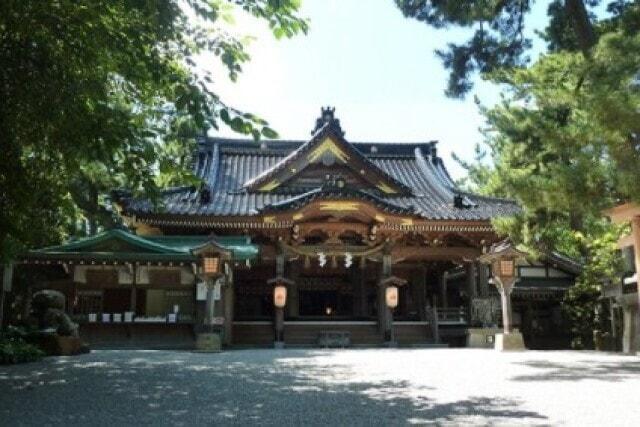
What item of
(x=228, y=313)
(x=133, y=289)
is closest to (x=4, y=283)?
(x=133, y=289)

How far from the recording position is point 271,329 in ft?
56.1

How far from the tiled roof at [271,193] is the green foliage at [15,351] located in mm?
5137

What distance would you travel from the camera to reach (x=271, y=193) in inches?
788

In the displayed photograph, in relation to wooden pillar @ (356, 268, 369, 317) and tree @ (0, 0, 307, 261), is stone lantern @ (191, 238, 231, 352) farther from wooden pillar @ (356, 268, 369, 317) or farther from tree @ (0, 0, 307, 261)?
wooden pillar @ (356, 268, 369, 317)

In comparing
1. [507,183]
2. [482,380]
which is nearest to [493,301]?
[507,183]

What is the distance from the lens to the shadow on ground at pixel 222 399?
4809 mm

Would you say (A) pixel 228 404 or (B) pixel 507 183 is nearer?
(A) pixel 228 404

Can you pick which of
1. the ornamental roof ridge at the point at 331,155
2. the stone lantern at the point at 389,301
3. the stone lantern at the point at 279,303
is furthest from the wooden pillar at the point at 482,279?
the stone lantern at the point at 279,303

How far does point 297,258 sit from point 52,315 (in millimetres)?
8370

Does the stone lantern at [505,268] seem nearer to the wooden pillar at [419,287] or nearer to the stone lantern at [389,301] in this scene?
the stone lantern at [389,301]

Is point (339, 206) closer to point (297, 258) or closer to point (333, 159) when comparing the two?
point (297, 258)

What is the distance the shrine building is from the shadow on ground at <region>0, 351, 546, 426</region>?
559 centimetres

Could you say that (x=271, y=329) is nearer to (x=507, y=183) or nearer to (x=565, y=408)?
(x=507, y=183)

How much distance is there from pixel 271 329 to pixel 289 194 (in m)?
5.19
